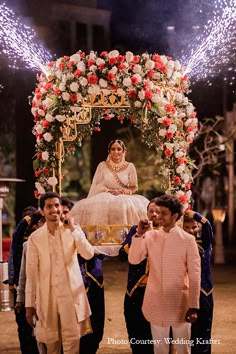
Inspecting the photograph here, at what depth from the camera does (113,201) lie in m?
9.70

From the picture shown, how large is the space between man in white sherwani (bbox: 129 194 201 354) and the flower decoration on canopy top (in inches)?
92.9

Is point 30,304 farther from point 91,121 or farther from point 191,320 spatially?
point 91,121

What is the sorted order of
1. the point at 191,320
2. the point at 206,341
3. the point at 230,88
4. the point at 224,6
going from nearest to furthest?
the point at 191,320, the point at 206,341, the point at 224,6, the point at 230,88

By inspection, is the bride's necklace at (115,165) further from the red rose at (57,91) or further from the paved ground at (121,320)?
the paved ground at (121,320)

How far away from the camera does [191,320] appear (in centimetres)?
697

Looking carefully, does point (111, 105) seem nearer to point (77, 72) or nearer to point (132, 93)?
point (132, 93)

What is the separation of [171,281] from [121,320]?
5.16 m

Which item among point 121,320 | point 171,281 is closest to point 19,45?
point 121,320

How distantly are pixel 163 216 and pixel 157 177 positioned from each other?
672 inches

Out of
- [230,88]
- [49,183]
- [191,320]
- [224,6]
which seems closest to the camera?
[191,320]

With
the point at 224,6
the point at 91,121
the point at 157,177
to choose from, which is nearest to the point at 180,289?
the point at 91,121

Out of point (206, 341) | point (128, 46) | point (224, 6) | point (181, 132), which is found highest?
point (128, 46)

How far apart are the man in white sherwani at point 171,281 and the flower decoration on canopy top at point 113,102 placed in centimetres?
236

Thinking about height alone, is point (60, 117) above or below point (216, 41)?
below
